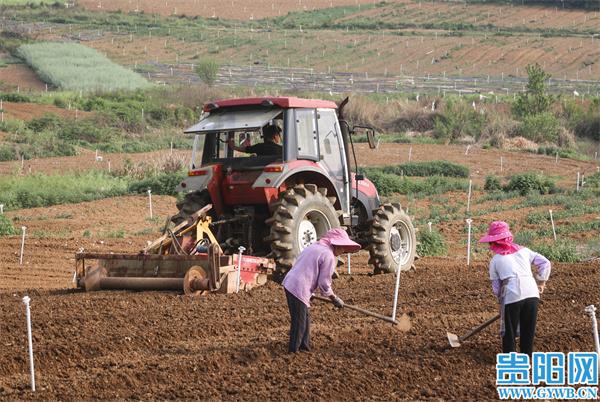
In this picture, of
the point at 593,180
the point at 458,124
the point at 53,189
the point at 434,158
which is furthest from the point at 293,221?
the point at 458,124

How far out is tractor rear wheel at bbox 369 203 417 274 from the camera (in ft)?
52.7

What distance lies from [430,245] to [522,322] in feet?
35.1

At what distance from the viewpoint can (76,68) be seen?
70.3m

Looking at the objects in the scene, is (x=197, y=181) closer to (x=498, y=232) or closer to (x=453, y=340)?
(x=453, y=340)

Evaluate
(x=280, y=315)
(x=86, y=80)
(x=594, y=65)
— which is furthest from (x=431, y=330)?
(x=594, y=65)

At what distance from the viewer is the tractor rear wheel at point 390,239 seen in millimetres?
16062

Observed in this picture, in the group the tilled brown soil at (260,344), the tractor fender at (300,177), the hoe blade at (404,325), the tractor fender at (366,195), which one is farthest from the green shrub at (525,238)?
the hoe blade at (404,325)

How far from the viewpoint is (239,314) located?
12.9 meters

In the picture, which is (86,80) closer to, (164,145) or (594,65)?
(164,145)

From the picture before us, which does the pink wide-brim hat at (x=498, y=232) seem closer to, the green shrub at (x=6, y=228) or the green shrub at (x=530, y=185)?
the green shrub at (x=6, y=228)

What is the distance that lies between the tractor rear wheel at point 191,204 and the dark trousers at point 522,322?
5970 millimetres

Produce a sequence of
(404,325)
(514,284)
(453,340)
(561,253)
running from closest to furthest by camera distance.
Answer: (514,284) → (453,340) → (404,325) → (561,253)

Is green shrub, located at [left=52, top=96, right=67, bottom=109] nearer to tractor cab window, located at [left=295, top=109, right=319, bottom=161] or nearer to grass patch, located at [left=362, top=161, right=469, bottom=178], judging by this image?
grass patch, located at [left=362, top=161, right=469, bottom=178]

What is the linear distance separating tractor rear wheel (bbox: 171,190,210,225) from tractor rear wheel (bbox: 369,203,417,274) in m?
2.54
